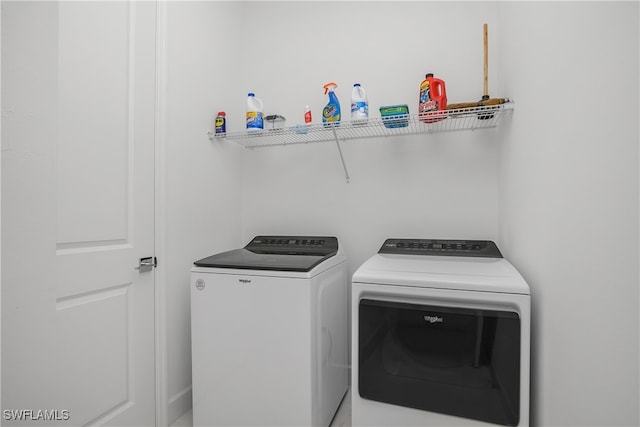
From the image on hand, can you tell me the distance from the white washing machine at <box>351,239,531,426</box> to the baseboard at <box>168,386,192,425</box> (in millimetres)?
1061

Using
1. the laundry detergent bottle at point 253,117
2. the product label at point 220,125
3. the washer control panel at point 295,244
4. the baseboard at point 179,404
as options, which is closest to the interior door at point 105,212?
the baseboard at point 179,404

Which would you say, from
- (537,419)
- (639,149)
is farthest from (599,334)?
(537,419)

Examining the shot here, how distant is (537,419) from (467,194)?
45.3 inches

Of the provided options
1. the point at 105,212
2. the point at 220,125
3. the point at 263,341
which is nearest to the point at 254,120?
the point at 220,125

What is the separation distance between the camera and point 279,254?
1.88 metres

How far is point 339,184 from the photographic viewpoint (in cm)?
215

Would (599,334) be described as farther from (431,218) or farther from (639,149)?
(431,218)

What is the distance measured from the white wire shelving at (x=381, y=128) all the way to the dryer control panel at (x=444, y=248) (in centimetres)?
60

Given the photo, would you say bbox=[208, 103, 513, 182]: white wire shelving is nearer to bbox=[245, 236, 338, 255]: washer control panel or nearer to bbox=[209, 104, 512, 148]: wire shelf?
bbox=[209, 104, 512, 148]: wire shelf

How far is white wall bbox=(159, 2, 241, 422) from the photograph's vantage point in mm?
1709

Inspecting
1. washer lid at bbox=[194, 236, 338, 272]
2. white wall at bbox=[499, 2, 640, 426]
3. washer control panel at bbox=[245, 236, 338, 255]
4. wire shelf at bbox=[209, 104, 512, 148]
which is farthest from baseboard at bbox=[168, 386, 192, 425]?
white wall at bbox=[499, 2, 640, 426]

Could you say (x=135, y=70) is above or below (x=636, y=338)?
above

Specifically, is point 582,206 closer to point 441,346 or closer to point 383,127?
point 441,346

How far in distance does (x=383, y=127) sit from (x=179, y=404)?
6.58 ft
